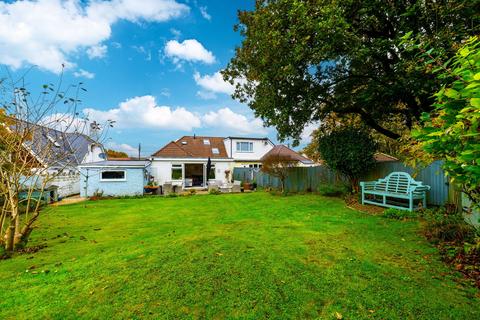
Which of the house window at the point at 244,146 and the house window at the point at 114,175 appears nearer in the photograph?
the house window at the point at 114,175

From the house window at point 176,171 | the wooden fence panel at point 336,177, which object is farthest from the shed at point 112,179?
the wooden fence panel at point 336,177

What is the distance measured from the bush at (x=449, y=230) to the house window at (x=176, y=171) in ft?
65.0

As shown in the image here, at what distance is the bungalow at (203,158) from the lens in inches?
846

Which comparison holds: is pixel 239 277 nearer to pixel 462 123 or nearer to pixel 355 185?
pixel 462 123

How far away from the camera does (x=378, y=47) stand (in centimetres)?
749

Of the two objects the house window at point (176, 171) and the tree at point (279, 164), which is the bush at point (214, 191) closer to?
the tree at point (279, 164)

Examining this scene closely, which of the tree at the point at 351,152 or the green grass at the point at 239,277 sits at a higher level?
the tree at the point at 351,152

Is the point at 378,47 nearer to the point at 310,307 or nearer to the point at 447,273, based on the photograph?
the point at 447,273

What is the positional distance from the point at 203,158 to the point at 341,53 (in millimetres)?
17164

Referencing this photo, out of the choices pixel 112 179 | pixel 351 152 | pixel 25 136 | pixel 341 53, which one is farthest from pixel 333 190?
pixel 112 179

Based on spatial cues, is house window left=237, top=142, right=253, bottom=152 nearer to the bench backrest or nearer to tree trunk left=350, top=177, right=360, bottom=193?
tree trunk left=350, top=177, right=360, bottom=193

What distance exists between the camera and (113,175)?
52.5 ft

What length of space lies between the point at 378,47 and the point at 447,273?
23.4 ft

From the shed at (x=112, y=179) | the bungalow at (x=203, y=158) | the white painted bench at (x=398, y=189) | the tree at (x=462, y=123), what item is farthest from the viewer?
the bungalow at (x=203, y=158)
